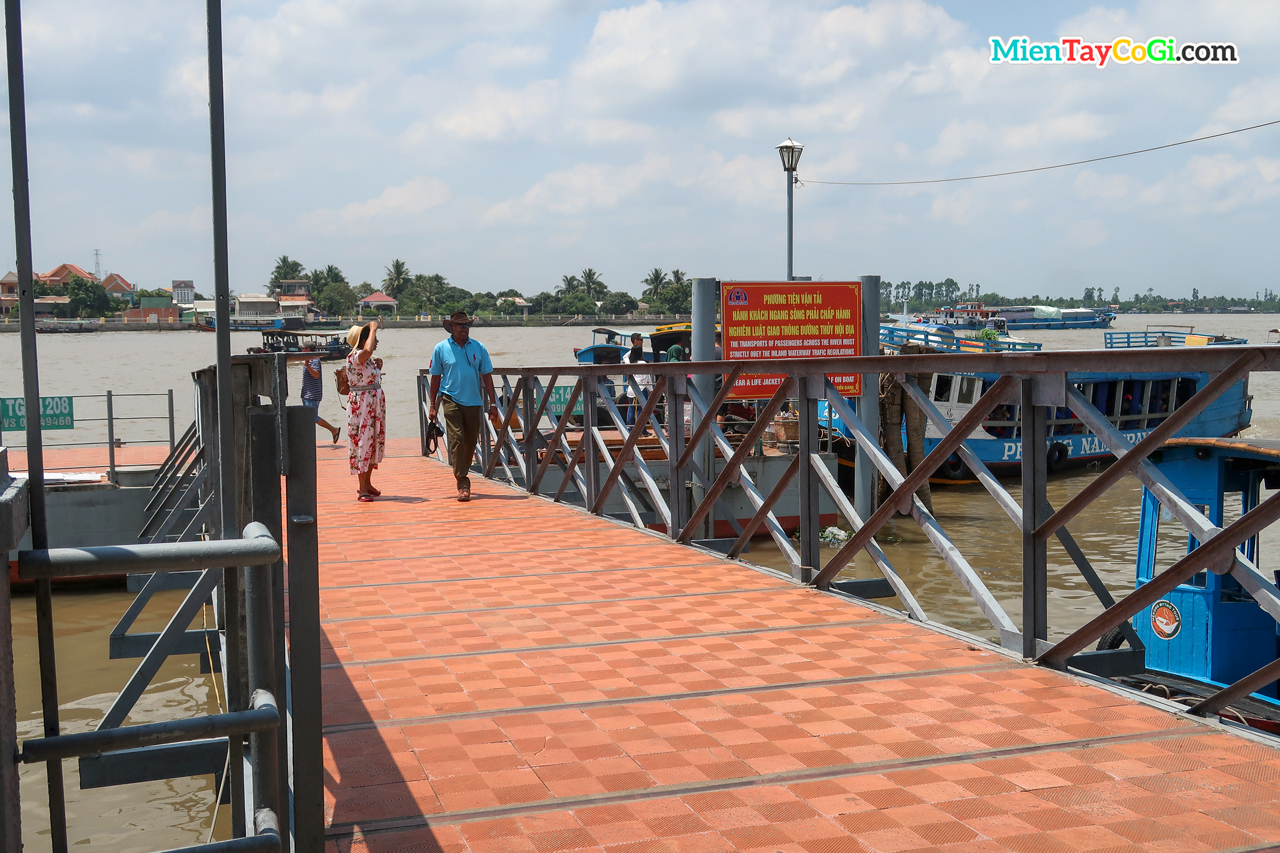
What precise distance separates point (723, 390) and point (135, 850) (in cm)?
384

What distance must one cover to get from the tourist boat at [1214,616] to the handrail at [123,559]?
16.0 ft

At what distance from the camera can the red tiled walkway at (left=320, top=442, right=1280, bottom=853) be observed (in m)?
2.58

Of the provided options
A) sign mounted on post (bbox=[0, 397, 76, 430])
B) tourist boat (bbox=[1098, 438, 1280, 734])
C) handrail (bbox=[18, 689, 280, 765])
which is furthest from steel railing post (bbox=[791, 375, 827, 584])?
sign mounted on post (bbox=[0, 397, 76, 430])

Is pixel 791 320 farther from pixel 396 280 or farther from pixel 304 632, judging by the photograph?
pixel 396 280

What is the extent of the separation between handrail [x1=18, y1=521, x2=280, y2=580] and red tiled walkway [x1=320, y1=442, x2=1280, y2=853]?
1092mm

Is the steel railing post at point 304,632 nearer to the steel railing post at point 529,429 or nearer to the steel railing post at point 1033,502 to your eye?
the steel railing post at point 1033,502

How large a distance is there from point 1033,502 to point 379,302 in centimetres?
15608

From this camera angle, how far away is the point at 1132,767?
2893 mm

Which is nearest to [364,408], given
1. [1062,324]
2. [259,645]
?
[259,645]

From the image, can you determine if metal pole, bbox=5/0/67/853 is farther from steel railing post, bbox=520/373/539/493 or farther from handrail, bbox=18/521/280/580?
steel railing post, bbox=520/373/539/493

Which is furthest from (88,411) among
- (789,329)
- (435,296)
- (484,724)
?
(435,296)

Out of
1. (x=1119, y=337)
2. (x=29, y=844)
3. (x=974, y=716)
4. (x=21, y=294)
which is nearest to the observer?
(x=21, y=294)

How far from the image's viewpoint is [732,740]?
320cm

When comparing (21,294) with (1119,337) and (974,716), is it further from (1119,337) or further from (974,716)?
(1119,337)
